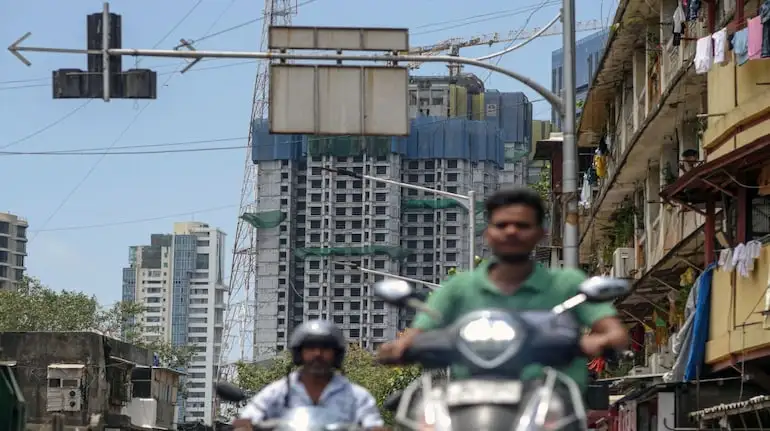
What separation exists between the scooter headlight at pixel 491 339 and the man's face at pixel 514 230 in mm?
762

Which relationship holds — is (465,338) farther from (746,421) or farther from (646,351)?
(646,351)

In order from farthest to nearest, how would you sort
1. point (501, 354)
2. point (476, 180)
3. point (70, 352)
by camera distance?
point (476, 180) → point (70, 352) → point (501, 354)

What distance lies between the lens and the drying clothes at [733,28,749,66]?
2470 centimetres

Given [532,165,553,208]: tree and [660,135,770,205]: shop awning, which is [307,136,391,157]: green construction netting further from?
[660,135,770,205]: shop awning

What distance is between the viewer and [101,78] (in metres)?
22.4

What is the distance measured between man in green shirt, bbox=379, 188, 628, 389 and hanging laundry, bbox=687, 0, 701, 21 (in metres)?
21.7

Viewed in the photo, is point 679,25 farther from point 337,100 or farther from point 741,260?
point 337,100

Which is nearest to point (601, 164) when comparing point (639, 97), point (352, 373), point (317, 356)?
point (639, 97)

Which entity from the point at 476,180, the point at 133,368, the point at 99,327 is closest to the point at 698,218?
the point at 133,368

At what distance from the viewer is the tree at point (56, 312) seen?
9762cm

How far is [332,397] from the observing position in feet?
31.8

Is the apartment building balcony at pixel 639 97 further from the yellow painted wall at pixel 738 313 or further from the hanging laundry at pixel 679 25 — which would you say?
the yellow painted wall at pixel 738 313

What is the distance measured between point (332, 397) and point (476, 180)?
18561 cm

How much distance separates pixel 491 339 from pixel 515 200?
0.95 metres
